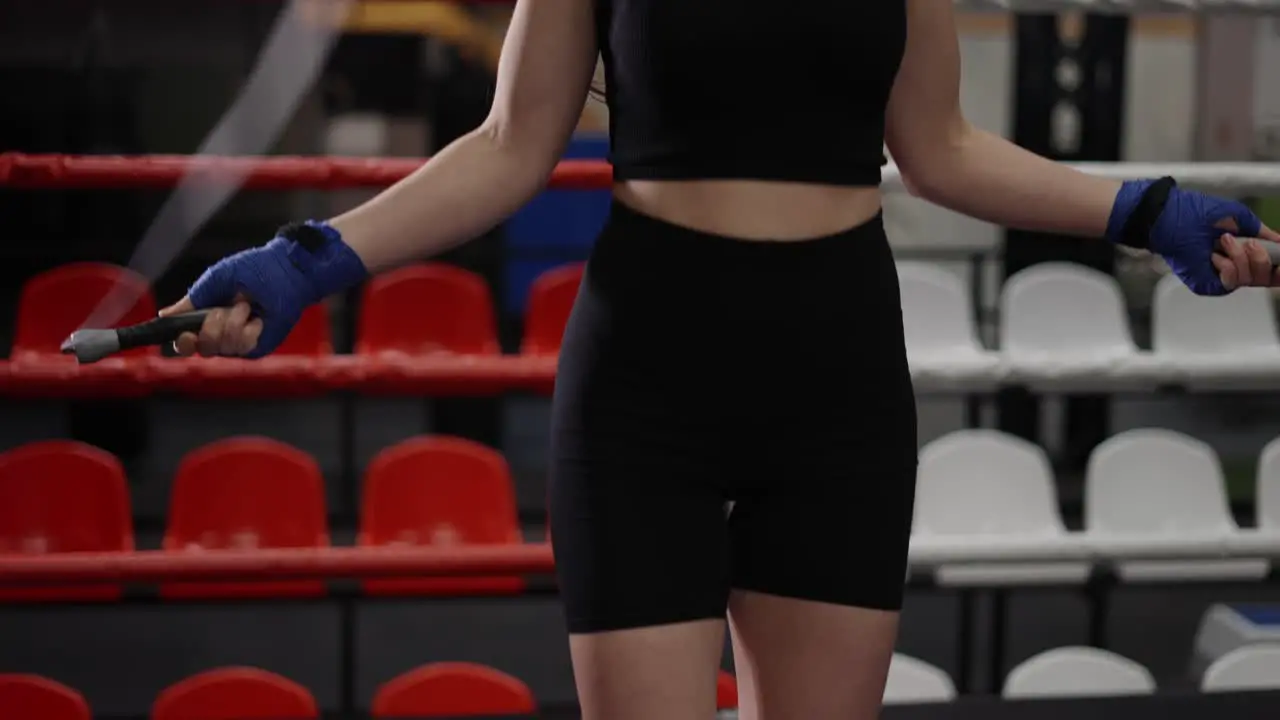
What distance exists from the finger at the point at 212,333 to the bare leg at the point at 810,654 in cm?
41

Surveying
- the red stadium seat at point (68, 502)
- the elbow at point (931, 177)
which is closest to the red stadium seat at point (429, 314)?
the red stadium seat at point (68, 502)

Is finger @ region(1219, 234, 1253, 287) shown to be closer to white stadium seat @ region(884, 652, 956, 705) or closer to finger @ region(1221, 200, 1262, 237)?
finger @ region(1221, 200, 1262, 237)

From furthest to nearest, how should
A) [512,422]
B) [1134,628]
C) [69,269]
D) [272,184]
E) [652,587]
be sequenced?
1. [512,422]
2. [1134,628]
3. [69,269]
4. [272,184]
5. [652,587]

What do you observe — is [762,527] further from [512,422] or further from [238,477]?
[512,422]

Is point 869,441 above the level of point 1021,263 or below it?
above

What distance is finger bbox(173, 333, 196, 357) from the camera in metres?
1.13

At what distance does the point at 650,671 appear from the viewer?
1135 millimetres

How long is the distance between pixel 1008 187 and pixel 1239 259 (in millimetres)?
197

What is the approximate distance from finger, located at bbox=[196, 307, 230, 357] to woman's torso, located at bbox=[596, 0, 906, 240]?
308mm

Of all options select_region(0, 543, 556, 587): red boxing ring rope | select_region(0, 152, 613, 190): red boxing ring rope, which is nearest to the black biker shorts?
select_region(0, 543, 556, 587): red boxing ring rope

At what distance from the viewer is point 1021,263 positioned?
4.41m

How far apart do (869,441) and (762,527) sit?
10cm

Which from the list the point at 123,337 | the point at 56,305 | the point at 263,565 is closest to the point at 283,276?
the point at 123,337

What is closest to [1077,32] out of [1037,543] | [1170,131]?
[1170,131]
